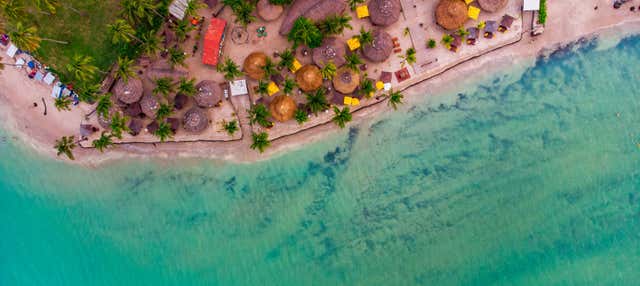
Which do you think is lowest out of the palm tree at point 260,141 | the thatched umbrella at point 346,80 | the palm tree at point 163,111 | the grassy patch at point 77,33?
the palm tree at point 260,141

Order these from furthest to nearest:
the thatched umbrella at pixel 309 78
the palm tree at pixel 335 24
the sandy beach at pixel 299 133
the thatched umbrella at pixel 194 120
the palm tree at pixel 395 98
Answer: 1. the sandy beach at pixel 299 133
2. the thatched umbrella at pixel 194 120
3. the thatched umbrella at pixel 309 78
4. the palm tree at pixel 395 98
5. the palm tree at pixel 335 24

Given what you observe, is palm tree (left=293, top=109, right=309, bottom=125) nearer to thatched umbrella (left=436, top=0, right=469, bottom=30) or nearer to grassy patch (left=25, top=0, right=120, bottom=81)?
thatched umbrella (left=436, top=0, right=469, bottom=30)

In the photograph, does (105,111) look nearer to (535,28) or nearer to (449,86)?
(449,86)

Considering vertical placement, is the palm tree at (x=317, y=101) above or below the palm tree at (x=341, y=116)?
above

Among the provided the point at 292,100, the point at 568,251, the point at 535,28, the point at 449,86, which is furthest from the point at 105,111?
the point at 568,251

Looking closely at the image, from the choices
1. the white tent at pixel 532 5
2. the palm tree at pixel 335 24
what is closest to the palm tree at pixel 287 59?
the palm tree at pixel 335 24

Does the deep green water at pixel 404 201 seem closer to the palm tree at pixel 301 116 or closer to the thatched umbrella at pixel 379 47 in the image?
the palm tree at pixel 301 116
